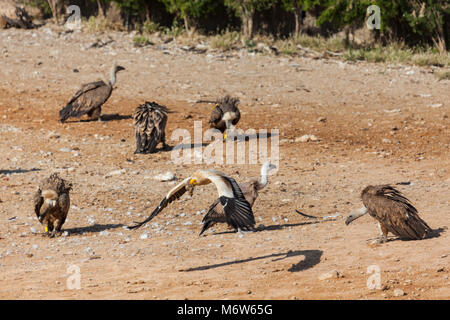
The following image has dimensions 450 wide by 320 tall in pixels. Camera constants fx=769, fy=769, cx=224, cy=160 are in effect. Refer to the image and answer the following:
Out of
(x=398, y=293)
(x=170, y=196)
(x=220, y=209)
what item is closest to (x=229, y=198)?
(x=170, y=196)

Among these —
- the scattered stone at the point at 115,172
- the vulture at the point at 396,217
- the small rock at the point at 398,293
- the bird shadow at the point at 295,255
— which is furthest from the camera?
the scattered stone at the point at 115,172

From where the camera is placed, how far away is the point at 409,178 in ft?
34.8

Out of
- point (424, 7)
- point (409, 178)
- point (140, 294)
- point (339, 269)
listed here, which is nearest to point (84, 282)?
point (140, 294)

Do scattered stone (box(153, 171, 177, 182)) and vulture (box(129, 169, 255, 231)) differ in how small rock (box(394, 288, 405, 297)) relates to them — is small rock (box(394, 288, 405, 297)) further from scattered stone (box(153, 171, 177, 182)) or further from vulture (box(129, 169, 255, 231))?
scattered stone (box(153, 171, 177, 182))

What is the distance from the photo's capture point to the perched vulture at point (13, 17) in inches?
818

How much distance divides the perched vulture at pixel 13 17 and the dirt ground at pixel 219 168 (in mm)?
510

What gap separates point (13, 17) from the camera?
2084 cm

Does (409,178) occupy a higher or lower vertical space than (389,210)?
lower

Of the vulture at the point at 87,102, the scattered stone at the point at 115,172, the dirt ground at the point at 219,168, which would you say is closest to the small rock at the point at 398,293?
the dirt ground at the point at 219,168

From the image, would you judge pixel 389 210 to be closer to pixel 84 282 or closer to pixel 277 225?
pixel 277 225

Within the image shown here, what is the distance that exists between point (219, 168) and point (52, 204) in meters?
3.71

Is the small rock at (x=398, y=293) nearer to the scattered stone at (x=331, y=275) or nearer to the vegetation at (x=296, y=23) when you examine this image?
the scattered stone at (x=331, y=275)

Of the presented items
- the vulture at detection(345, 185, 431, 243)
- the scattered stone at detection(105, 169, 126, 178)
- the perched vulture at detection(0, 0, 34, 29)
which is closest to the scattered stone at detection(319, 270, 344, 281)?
the vulture at detection(345, 185, 431, 243)
